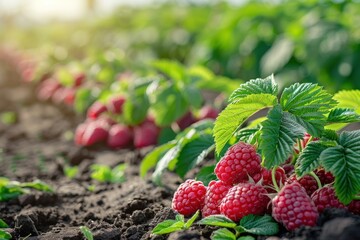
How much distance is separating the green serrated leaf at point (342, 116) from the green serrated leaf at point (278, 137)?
0.16 m

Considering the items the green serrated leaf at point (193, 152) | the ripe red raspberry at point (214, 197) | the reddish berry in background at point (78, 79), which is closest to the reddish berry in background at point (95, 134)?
the reddish berry in background at point (78, 79)

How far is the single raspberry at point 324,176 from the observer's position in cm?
258

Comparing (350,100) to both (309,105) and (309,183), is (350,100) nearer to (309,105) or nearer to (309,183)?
(309,105)

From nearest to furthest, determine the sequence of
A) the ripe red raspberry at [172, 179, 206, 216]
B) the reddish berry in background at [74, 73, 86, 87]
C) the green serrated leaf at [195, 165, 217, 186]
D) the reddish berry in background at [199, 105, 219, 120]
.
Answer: the ripe red raspberry at [172, 179, 206, 216] → the green serrated leaf at [195, 165, 217, 186] → the reddish berry in background at [199, 105, 219, 120] → the reddish berry in background at [74, 73, 86, 87]

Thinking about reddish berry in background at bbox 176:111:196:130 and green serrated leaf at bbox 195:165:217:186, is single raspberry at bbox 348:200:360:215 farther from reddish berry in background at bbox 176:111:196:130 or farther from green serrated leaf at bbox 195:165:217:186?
reddish berry in background at bbox 176:111:196:130

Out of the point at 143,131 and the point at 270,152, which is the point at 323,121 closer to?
the point at 270,152

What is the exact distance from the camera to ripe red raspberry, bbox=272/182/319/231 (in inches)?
91.9

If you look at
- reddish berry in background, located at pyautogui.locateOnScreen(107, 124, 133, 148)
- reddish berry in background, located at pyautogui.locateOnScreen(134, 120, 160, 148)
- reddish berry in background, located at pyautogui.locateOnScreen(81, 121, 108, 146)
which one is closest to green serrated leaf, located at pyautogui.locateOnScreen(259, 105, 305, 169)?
reddish berry in background, located at pyautogui.locateOnScreen(134, 120, 160, 148)

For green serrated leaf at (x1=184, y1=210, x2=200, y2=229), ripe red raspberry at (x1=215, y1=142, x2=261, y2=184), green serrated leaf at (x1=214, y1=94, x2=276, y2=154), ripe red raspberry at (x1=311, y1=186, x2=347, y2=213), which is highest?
green serrated leaf at (x1=214, y1=94, x2=276, y2=154)

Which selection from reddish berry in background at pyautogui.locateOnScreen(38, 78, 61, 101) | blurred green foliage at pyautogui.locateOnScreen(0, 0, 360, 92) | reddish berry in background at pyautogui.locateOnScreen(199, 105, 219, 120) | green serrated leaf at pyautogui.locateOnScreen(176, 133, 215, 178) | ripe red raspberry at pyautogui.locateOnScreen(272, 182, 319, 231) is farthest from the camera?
reddish berry in background at pyautogui.locateOnScreen(38, 78, 61, 101)

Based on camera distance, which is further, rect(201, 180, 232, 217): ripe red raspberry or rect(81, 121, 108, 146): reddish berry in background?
rect(81, 121, 108, 146): reddish berry in background

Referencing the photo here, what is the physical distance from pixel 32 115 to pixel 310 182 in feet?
16.4

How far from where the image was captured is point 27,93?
848 cm

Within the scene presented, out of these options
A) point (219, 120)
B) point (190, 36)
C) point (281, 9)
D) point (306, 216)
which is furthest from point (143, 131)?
point (190, 36)
